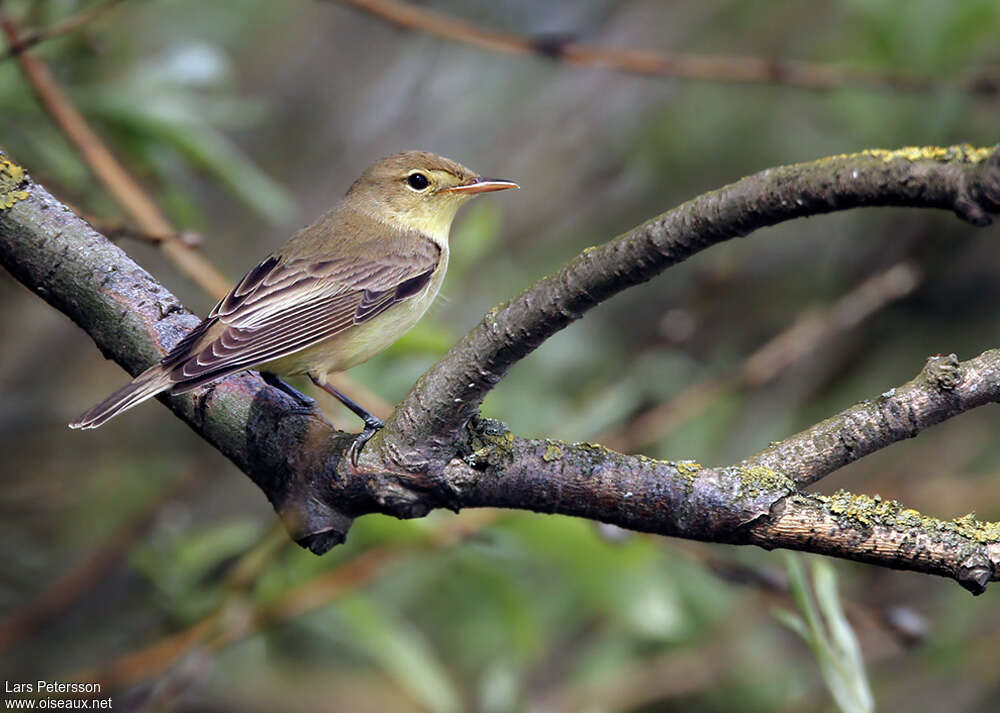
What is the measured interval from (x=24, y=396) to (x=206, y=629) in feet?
6.43

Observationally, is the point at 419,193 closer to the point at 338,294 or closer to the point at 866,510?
the point at 338,294

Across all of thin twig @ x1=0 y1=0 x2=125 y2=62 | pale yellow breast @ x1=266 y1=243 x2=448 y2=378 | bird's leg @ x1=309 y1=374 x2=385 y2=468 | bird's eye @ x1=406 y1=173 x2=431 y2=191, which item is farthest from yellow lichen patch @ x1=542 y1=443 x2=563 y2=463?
bird's eye @ x1=406 y1=173 x2=431 y2=191

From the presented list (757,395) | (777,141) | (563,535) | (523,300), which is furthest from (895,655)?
(523,300)

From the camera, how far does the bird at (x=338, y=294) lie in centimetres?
269

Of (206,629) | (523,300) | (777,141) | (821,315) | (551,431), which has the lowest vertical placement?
(523,300)

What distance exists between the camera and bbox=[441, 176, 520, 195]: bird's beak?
4.03m

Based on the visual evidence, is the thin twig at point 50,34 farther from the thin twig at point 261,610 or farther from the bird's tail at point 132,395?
the thin twig at point 261,610

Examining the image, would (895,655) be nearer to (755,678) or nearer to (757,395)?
(755,678)

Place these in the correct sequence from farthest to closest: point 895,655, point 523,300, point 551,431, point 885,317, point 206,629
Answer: point 885,317 < point 895,655 < point 551,431 < point 206,629 < point 523,300

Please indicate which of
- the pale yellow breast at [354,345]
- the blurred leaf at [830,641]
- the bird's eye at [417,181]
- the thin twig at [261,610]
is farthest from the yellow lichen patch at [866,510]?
the bird's eye at [417,181]

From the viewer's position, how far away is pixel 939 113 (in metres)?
5.02

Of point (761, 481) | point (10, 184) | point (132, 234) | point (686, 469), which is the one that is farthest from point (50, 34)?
point (761, 481)

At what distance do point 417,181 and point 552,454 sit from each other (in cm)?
240

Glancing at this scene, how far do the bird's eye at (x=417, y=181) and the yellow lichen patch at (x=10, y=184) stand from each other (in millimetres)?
1975
